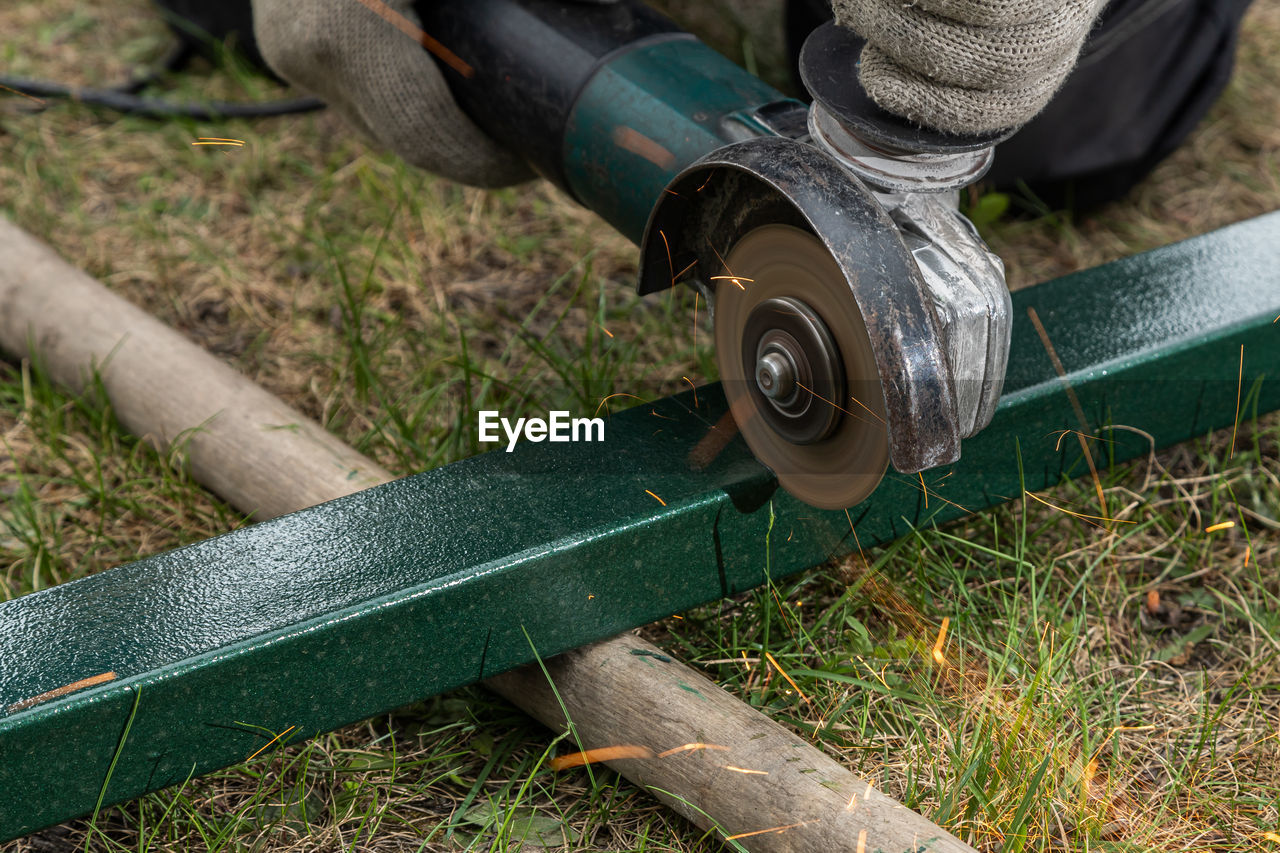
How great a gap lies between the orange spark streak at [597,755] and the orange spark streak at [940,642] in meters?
0.44

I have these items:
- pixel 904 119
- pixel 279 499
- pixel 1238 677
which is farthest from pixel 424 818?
pixel 1238 677

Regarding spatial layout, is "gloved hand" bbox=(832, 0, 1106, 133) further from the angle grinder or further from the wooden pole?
the wooden pole

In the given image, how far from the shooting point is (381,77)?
201cm

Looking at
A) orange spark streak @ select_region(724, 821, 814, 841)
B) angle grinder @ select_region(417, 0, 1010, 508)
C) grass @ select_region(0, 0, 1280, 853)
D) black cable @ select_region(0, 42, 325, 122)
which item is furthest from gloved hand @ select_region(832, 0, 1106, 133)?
black cable @ select_region(0, 42, 325, 122)

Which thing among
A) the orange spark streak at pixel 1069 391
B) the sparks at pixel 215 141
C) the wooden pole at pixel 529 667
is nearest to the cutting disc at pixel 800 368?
the wooden pole at pixel 529 667

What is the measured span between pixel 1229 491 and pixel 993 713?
2.43ft

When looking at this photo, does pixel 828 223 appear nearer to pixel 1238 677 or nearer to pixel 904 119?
pixel 904 119

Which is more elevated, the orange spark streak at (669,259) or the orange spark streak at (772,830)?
the orange spark streak at (669,259)

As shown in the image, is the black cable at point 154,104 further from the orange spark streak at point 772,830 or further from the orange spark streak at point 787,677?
the orange spark streak at point 772,830

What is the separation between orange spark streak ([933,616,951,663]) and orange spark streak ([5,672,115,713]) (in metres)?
1.01

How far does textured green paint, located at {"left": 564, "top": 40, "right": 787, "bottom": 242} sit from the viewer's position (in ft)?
5.43

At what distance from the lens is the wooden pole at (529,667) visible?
4.55 ft

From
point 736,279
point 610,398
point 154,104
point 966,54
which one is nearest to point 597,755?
point 736,279

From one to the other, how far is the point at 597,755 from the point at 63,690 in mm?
609
